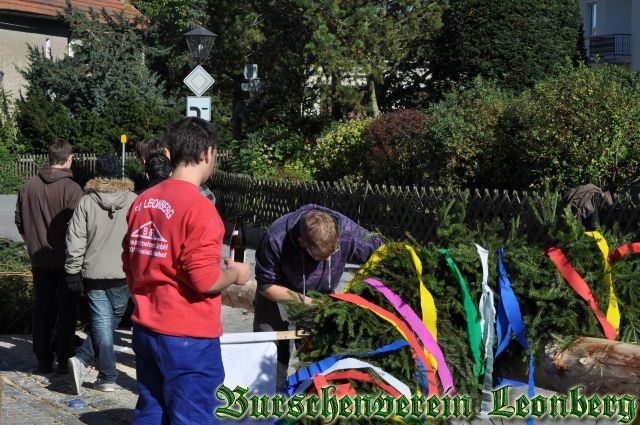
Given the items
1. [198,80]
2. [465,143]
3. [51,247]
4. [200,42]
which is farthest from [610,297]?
[200,42]

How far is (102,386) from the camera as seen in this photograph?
7258mm

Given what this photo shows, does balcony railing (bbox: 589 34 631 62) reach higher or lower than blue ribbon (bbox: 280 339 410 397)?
higher

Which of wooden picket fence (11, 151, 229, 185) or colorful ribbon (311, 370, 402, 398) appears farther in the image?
wooden picket fence (11, 151, 229, 185)

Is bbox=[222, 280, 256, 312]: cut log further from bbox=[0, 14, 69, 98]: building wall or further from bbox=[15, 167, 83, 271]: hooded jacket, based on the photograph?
bbox=[0, 14, 69, 98]: building wall

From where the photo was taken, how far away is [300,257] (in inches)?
209

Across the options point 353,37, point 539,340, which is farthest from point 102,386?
point 353,37

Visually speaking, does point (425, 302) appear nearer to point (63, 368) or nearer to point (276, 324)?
point (276, 324)

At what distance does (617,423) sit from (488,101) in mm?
12162

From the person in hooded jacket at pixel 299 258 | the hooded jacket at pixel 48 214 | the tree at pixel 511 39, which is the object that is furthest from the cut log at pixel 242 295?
the tree at pixel 511 39

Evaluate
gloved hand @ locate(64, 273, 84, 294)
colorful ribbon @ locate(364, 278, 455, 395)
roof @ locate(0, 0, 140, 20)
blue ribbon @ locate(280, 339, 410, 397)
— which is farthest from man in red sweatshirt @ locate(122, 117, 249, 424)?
roof @ locate(0, 0, 140, 20)

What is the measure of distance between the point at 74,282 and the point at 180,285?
10.2 ft

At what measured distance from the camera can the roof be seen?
3697cm

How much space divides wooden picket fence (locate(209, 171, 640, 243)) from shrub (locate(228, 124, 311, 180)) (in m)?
1.70

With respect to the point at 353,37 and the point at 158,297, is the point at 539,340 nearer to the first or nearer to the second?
the point at 158,297
